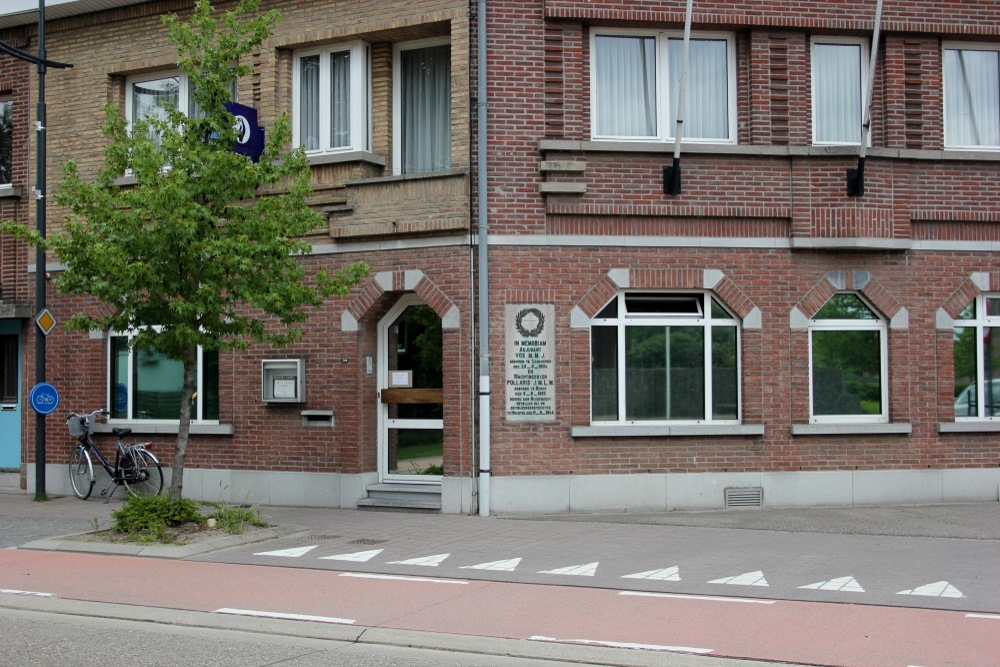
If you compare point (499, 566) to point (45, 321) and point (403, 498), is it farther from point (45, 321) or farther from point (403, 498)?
point (45, 321)

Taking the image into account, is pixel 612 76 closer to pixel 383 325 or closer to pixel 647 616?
pixel 383 325

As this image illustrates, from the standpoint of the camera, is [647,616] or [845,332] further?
[845,332]

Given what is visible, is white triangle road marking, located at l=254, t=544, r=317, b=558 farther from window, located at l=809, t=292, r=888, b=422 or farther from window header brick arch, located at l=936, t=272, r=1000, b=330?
window header brick arch, located at l=936, t=272, r=1000, b=330

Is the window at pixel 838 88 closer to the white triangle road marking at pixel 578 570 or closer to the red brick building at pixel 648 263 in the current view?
the red brick building at pixel 648 263

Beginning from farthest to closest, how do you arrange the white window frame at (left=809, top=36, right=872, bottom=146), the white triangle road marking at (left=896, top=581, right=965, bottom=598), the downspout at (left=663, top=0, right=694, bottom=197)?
the white window frame at (left=809, top=36, right=872, bottom=146)
the downspout at (left=663, top=0, right=694, bottom=197)
the white triangle road marking at (left=896, top=581, right=965, bottom=598)

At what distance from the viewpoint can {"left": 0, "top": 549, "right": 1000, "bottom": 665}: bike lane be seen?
716 centimetres

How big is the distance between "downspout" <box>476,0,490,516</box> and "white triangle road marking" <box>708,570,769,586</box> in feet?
14.7

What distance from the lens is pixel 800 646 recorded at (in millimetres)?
7145

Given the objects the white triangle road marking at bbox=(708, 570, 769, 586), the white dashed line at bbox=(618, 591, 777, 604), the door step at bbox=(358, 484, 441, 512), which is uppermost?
the door step at bbox=(358, 484, 441, 512)

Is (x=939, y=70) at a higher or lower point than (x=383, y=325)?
higher

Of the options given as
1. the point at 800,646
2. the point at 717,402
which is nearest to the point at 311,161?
the point at 717,402

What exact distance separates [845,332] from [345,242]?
A: 677 centimetres

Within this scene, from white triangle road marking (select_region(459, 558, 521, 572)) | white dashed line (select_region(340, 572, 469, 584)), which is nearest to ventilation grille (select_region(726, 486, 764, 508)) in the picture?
white triangle road marking (select_region(459, 558, 521, 572))

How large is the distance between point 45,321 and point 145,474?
2748mm
